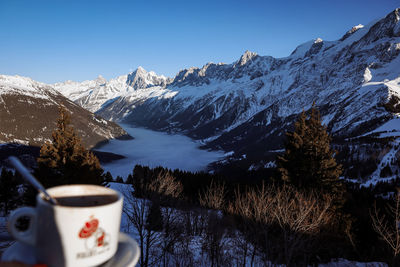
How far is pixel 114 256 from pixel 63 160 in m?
19.4

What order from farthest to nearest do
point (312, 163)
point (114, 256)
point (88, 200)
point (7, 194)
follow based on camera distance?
point (7, 194)
point (312, 163)
point (88, 200)
point (114, 256)

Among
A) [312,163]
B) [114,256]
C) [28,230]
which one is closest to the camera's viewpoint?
[28,230]

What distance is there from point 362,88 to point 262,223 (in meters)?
229

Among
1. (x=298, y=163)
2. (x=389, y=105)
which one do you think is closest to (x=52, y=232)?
(x=298, y=163)

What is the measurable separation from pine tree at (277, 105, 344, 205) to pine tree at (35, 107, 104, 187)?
1874cm

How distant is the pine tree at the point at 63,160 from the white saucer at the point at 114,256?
57.7 feet

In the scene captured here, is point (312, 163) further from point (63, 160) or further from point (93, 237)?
point (93, 237)

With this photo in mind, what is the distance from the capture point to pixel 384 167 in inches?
3467

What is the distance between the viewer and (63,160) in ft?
60.3

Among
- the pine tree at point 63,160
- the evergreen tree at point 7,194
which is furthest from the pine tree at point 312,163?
the evergreen tree at point 7,194

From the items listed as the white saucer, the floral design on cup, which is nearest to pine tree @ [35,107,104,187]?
the white saucer

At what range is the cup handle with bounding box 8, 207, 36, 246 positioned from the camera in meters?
1.82

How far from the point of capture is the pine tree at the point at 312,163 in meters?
22.7

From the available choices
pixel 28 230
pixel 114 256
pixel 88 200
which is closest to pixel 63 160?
pixel 88 200
